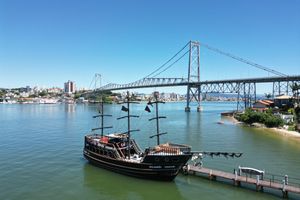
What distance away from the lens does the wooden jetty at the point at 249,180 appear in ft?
74.8

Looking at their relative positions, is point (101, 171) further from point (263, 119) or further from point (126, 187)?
point (263, 119)

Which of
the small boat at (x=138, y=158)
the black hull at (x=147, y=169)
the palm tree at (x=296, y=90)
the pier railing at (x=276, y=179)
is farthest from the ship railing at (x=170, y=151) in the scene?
the palm tree at (x=296, y=90)

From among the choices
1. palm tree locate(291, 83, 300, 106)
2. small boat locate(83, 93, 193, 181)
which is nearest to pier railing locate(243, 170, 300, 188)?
small boat locate(83, 93, 193, 181)

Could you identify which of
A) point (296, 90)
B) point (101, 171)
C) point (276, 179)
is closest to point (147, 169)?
point (101, 171)

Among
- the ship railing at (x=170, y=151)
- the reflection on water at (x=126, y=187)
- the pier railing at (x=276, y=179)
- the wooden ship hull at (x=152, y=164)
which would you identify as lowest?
the reflection on water at (x=126, y=187)

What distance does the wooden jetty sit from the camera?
898 inches

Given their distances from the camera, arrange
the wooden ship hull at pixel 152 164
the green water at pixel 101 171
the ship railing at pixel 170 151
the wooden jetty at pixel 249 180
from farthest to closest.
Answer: the ship railing at pixel 170 151 → the wooden ship hull at pixel 152 164 → the green water at pixel 101 171 → the wooden jetty at pixel 249 180

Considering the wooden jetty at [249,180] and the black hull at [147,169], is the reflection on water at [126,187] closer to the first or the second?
→ the black hull at [147,169]

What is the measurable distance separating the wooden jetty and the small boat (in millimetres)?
2307

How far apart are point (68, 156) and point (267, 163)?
70.8 ft

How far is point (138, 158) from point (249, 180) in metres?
9.64

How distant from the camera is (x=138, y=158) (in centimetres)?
2866

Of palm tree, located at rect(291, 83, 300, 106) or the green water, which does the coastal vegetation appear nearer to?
the green water

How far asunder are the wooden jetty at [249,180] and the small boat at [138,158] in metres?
2.31
